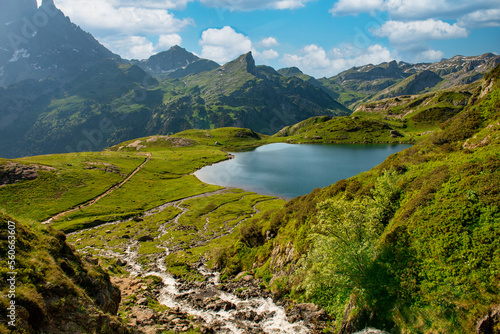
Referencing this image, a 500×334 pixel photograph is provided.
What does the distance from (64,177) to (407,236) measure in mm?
148563

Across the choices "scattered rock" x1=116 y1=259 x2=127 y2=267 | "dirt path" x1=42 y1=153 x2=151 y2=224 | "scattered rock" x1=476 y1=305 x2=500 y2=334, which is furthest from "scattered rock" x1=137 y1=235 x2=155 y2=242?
"scattered rock" x1=476 y1=305 x2=500 y2=334

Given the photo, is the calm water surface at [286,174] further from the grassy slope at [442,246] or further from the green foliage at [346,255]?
the green foliage at [346,255]

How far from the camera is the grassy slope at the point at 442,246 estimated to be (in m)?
16.4

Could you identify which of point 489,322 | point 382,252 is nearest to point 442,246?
point 382,252

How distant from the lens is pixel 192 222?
8644 cm

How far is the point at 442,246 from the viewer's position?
1898cm

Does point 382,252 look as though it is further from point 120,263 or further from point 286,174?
point 286,174

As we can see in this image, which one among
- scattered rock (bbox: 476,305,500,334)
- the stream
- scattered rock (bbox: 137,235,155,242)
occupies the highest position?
scattered rock (bbox: 476,305,500,334)

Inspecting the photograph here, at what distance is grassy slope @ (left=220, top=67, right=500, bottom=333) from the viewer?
16.4 metres

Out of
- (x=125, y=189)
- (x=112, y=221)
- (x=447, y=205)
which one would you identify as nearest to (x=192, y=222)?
(x=112, y=221)

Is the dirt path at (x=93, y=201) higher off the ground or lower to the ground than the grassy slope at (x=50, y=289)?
lower

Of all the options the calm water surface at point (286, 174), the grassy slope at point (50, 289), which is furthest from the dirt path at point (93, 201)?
the grassy slope at point (50, 289)

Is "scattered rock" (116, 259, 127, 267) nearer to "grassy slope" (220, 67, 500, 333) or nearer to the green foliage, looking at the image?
"grassy slope" (220, 67, 500, 333)

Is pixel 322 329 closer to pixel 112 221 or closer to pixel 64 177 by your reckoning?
pixel 112 221
